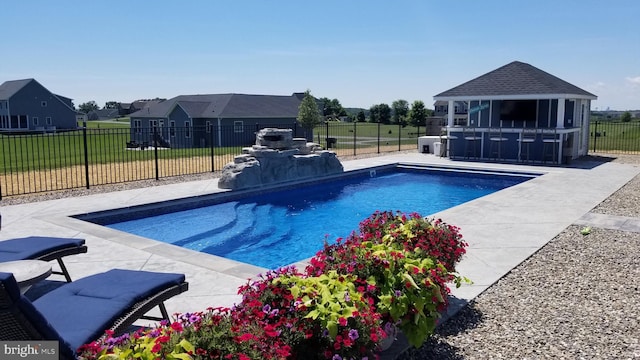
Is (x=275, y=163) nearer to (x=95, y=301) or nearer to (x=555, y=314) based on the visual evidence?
(x=555, y=314)

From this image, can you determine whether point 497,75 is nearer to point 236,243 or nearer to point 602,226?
Result: point 602,226

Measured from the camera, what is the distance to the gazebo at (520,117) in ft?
60.8

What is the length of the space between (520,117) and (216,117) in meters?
20.2

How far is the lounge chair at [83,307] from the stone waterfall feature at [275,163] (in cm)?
869

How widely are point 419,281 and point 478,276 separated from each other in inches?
94.8

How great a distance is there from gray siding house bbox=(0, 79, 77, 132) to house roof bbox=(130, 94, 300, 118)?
64.3ft

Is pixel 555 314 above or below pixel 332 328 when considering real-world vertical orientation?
below

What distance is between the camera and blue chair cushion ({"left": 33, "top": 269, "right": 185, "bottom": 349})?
122 inches

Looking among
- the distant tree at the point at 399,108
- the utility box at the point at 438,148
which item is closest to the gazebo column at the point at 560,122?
the utility box at the point at 438,148

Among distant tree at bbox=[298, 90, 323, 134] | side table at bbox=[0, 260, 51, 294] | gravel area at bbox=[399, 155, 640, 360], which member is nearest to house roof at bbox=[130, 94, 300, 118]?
distant tree at bbox=[298, 90, 323, 134]

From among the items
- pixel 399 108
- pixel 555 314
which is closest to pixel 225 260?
pixel 555 314

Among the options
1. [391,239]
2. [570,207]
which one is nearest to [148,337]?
[391,239]

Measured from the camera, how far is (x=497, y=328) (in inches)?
167

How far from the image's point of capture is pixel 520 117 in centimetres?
1983
